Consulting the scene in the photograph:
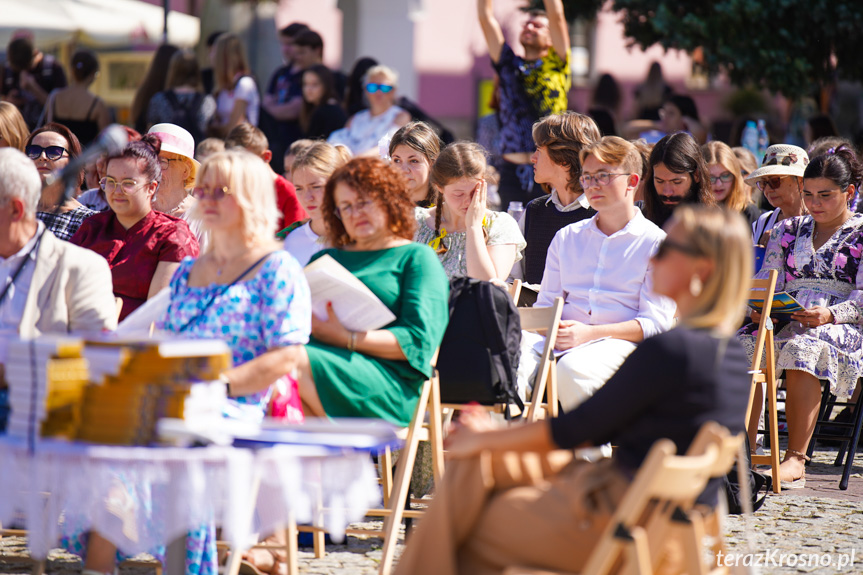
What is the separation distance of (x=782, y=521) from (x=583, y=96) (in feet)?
74.3

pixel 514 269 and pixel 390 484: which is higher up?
pixel 514 269

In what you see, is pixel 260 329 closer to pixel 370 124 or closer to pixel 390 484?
pixel 390 484

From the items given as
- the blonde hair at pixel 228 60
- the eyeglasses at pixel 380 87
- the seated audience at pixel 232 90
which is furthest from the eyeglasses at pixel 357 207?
the blonde hair at pixel 228 60

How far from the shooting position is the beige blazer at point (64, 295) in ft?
11.7

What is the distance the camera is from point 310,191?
19.0 feet

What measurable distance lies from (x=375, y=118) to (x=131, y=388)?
6.46 metres

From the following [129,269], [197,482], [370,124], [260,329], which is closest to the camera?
[197,482]

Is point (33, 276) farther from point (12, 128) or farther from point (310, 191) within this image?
point (12, 128)

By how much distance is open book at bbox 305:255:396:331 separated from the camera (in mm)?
4070

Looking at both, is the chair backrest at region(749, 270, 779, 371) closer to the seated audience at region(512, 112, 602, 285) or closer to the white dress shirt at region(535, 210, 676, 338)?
the white dress shirt at region(535, 210, 676, 338)

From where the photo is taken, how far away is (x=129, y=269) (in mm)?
4848

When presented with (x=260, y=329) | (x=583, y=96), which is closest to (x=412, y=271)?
(x=260, y=329)

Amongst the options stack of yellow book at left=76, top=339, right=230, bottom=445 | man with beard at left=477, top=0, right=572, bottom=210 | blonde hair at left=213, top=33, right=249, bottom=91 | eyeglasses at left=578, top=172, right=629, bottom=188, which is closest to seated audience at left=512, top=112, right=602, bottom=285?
eyeglasses at left=578, top=172, right=629, bottom=188

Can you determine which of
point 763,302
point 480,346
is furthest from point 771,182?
point 480,346
